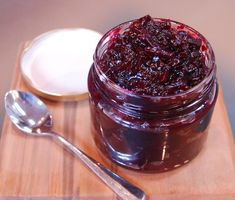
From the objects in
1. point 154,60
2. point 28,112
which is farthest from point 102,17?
point 154,60

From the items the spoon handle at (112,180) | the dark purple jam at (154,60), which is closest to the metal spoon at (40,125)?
the spoon handle at (112,180)

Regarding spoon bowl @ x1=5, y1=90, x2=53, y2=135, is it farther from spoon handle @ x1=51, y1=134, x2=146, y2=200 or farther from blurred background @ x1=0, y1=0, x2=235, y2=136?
blurred background @ x1=0, y1=0, x2=235, y2=136

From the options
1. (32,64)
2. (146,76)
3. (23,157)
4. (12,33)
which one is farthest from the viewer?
(12,33)

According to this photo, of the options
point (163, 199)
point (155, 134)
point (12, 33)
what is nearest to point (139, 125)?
point (155, 134)

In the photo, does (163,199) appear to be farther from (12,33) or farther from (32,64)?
(12,33)

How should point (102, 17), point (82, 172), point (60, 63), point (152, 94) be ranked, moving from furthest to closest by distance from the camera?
1. point (102, 17)
2. point (60, 63)
3. point (82, 172)
4. point (152, 94)

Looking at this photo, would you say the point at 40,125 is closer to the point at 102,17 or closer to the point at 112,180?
the point at 112,180

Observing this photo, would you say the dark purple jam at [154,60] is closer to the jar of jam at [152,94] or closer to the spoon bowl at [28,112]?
the jar of jam at [152,94]
